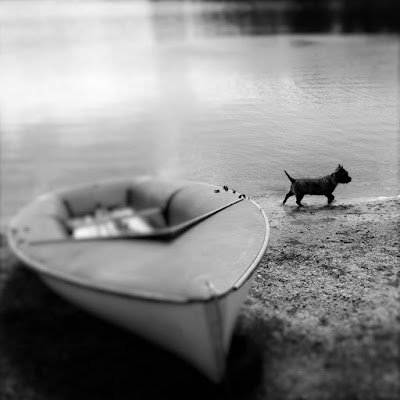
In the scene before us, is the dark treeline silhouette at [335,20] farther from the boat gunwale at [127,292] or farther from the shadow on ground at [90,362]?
the shadow on ground at [90,362]

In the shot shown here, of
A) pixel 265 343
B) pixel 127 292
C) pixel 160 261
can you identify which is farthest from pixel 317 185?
pixel 127 292

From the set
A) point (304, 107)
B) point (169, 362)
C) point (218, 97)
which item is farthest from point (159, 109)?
point (169, 362)

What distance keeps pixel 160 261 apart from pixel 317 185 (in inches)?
217

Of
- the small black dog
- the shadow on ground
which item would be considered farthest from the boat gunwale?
the small black dog

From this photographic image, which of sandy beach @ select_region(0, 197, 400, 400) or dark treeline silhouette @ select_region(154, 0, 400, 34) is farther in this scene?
dark treeline silhouette @ select_region(154, 0, 400, 34)

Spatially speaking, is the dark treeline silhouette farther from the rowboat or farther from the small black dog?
the rowboat

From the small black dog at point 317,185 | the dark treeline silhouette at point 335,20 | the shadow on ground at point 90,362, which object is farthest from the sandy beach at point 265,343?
the dark treeline silhouette at point 335,20

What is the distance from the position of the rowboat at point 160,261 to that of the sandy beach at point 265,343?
0.46m

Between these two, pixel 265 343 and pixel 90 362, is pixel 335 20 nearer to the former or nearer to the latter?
pixel 265 343

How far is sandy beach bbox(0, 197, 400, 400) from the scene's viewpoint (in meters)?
4.40

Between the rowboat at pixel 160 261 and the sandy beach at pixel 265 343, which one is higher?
the rowboat at pixel 160 261

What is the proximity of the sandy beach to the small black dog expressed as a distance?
→ 231cm

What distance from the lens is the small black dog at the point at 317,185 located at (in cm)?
893

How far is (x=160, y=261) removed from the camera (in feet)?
14.8
